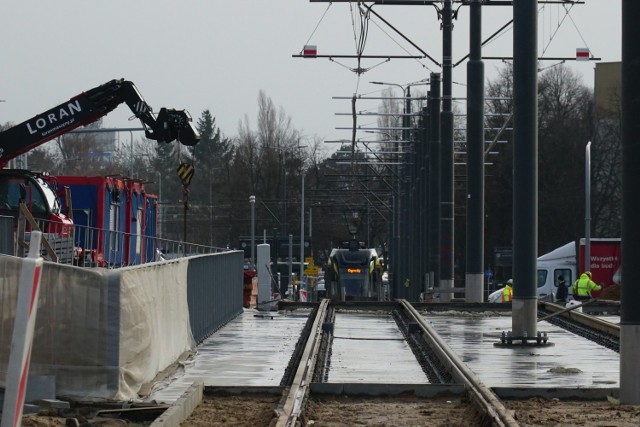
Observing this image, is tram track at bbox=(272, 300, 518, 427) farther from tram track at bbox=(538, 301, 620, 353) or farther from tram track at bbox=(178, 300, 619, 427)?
tram track at bbox=(538, 301, 620, 353)

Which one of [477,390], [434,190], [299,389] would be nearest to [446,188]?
[434,190]

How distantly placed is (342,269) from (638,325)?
2086 inches

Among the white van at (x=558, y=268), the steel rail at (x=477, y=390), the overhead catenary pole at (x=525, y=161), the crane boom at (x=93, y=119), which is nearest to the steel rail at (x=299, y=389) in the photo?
the steel rail at (x=477, y=390)

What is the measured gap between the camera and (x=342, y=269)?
67625mm

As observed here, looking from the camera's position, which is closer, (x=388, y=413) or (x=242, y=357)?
(x=388, y=413)

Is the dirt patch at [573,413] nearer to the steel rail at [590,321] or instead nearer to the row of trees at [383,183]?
the steel rail at [590,321]

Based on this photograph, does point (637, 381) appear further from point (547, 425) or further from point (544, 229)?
point (544, 229)

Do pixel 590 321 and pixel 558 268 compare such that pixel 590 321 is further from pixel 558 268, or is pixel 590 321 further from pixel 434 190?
pixel 558 268

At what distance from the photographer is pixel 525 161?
23.8 meters

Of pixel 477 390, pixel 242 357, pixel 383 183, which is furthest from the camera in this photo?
pixel 383 183

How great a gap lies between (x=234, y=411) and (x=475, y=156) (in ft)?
81.8

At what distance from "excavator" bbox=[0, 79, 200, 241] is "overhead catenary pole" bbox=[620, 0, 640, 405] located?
53.1ft

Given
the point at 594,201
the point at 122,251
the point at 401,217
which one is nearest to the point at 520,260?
the point at 122,251

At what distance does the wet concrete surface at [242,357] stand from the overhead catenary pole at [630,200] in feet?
15.0
